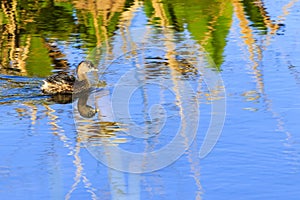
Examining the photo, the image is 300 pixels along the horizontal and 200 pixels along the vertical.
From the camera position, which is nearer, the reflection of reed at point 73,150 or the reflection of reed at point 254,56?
the reflection of reed at point 73,150

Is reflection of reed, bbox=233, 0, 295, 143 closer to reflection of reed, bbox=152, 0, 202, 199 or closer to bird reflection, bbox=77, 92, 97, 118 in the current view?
reflection of reed, bbox=152, 0, 202, 199

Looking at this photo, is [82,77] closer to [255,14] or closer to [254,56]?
[254,56]

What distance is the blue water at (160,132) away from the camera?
622cm

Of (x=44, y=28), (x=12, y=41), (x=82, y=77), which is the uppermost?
(x=82, y=77)

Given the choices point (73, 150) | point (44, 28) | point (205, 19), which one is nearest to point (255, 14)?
point (205, 19)

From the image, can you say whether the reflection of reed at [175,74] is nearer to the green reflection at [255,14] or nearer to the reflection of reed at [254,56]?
the reflection of reed at [254,56]

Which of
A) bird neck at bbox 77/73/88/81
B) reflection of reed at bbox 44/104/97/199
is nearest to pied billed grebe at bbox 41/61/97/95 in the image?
bird neck at bbox 77/73/88/81

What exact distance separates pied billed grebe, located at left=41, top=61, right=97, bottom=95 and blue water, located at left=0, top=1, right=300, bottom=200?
4.5 inches

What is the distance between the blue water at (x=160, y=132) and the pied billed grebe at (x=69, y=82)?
0.12 metres

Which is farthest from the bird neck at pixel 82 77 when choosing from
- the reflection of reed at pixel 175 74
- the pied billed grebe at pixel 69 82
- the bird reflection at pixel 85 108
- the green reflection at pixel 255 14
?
the green reflection at pixel 255 14

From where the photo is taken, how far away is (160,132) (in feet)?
25.2

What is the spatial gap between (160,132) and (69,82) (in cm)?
216

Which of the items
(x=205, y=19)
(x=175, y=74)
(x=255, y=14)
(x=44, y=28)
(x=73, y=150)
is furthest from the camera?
(x=255, y=14)

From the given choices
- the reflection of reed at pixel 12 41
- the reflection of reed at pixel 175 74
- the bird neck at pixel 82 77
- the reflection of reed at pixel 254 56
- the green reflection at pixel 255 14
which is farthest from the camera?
the green reflection at pixel 255 14
